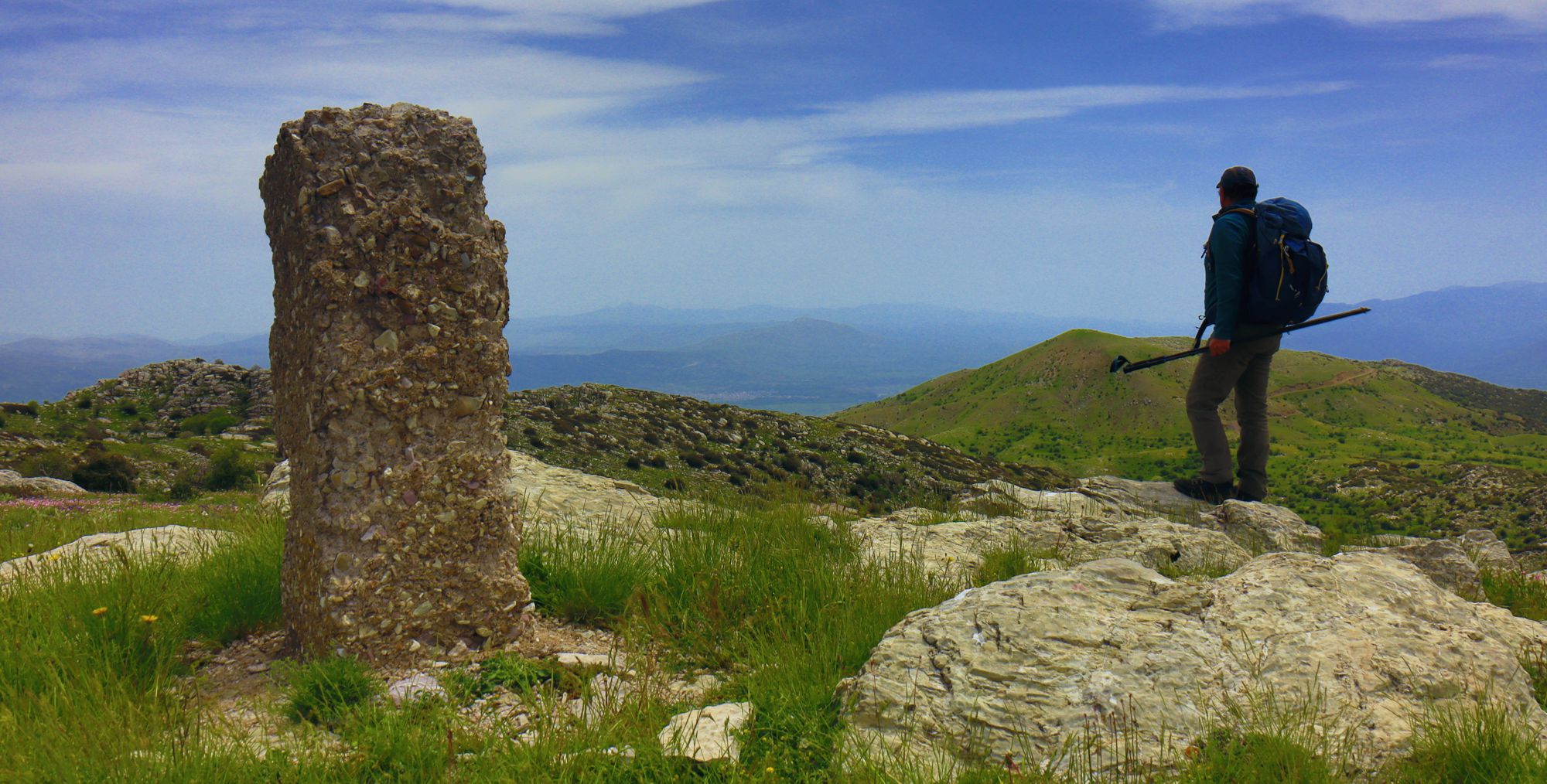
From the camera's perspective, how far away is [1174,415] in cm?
10500

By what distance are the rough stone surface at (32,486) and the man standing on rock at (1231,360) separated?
88.6 feet

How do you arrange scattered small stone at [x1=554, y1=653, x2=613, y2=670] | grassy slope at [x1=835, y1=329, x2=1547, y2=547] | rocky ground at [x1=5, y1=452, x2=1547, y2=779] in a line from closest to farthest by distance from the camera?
rocky ground at [x1=5, y1=452, x2=1547, y2=779], scattered small stone at [x1=554, y1=653, x2=613, y2=670], grassy slope at [x1=835, y1=329, x2=1547, y2=547]

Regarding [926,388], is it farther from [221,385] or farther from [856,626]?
[856,626]

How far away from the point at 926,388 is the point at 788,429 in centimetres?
10012

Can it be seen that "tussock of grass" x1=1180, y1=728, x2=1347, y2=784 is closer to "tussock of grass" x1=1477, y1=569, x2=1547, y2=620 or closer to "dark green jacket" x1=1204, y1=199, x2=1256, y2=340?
"tussock of grass" x1=1477, y1=569, x2=1547, y2=620

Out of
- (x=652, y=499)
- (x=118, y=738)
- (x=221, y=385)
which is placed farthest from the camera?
(x=221, y=385)

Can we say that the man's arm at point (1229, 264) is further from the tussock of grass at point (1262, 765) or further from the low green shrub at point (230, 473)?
the low green shrub at point (230, 473)

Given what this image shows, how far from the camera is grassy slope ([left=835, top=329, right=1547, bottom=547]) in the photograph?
273 feet

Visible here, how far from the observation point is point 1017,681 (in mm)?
4160

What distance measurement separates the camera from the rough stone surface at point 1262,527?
9336mm

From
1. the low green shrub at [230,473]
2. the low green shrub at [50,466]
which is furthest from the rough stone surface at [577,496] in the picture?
the low green shrub at [50,466]

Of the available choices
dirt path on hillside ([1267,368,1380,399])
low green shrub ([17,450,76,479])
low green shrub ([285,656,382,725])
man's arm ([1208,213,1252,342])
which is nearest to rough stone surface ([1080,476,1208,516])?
man's arm ([1208,213,1252,342])

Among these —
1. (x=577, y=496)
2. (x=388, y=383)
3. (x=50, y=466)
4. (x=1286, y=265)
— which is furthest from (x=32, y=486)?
(x=1286, y=265)

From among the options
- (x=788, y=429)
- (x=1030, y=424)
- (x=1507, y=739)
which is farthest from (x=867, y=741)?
(x=1030, y=424)
